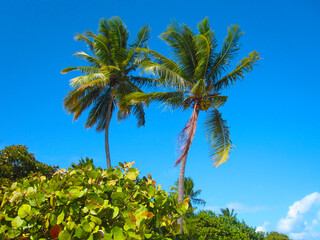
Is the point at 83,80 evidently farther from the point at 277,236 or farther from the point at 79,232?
the point at 277,236

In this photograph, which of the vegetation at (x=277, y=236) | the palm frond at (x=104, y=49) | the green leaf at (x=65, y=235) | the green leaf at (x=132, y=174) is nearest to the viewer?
the green leaf at (x=65, y=235)

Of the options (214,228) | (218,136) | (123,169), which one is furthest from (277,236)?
(123,169)

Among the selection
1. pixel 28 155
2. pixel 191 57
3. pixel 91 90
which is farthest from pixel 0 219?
pixel 91 90

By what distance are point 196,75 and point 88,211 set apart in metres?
12.1

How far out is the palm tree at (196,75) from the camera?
13.3m

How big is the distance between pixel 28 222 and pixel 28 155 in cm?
981

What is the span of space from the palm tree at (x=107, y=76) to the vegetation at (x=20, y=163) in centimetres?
637

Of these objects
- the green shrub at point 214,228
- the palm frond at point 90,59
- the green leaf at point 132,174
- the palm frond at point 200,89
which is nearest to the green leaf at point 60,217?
the green leaf at point 132,174

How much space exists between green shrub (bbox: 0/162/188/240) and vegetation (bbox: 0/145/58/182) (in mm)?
8593

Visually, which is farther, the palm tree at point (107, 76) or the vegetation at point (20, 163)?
the palm tree at point (107, 76)

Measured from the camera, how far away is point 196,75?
14.4m

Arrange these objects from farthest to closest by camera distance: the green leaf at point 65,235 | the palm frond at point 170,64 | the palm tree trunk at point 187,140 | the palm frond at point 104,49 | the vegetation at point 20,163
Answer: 1. the palm frond at point 104,49
2. the palm frond at point 170,64
3. the palm tree trunk at point 187,140
4. the vegetation at point 20,163
5. the green leaf at point 65,235

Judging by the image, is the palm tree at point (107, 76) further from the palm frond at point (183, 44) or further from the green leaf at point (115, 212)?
the green leaf at point (115, 212)

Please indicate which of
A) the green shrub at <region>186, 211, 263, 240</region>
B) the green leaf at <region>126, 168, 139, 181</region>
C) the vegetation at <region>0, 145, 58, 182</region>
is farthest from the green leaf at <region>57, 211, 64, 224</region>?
the green shrub at <region>186, 211, 263, 240</region>
